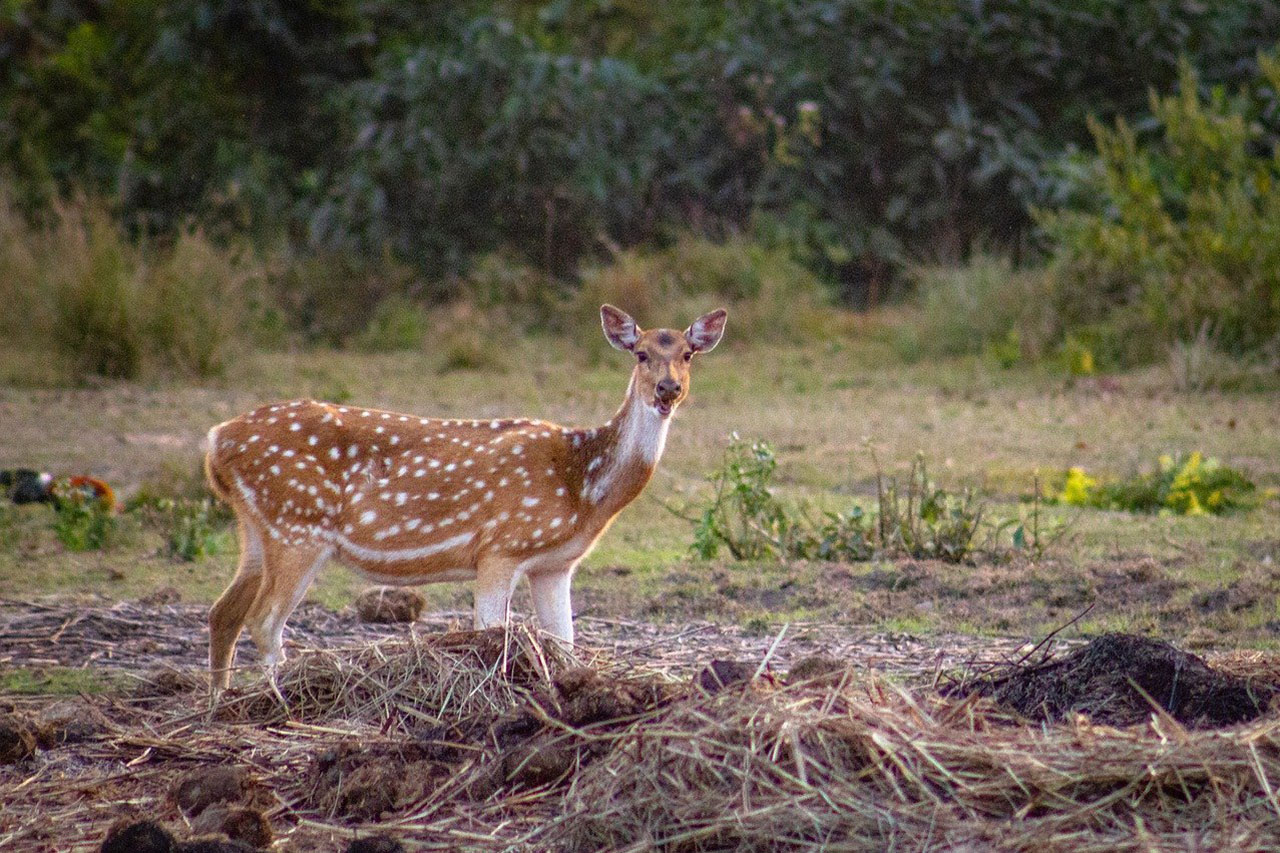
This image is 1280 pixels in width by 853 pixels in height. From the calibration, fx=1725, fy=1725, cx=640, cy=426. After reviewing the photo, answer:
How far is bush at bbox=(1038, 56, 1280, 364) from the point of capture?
1373 cm

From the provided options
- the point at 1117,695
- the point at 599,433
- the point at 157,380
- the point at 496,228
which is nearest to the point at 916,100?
the point at 496,228

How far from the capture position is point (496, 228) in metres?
18.3

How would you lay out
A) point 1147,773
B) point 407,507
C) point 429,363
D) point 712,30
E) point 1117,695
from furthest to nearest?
point 712,30 → point 429,363 → point 407,507 → point 1117,695 → point 1147,773

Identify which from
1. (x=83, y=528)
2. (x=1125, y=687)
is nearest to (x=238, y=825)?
(x=1125, y=687)

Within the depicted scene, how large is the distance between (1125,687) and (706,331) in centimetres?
262

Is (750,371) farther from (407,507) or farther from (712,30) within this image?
(407,507)

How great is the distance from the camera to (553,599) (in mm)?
6555

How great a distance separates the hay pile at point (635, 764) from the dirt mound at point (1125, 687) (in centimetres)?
8

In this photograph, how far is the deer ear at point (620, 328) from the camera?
706 cm

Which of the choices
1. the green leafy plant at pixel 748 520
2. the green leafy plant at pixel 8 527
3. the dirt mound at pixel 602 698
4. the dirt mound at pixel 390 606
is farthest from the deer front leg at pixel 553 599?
the green leafy plant at pixel 8 527

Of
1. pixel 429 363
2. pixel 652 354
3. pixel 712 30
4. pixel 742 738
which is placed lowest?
pixel 429 363

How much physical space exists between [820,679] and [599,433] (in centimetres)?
222

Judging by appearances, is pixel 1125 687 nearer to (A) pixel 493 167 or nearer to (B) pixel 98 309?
(B) pixel 98 309

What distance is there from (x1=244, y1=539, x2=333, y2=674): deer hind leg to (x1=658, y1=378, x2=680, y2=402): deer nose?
1377 millimetres
